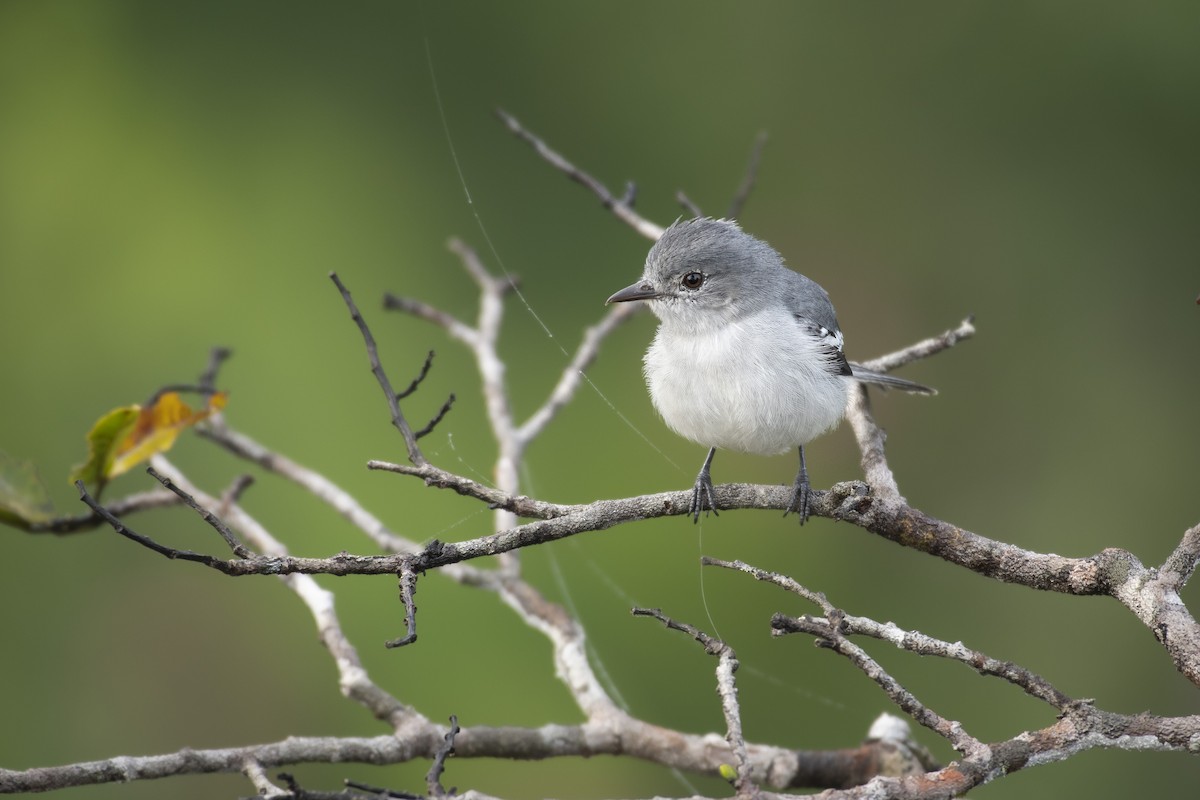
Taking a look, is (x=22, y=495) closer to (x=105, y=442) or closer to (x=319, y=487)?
(x=105, y=442)

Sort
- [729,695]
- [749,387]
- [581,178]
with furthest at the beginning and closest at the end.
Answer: [581,178], [749,387], [729,695]

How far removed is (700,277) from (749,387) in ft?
1.30

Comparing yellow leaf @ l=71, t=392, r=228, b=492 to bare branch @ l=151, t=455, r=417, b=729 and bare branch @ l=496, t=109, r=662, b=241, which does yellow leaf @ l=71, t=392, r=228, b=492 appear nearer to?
bare branch @ l=151, t=455, r=417, b=729

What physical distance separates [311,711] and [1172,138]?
10.9ft

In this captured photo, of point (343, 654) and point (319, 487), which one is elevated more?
point (319, 487)

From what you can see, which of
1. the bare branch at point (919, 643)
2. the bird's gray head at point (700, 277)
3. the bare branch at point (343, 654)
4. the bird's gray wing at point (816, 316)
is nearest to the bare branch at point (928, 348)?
the bird's gray wing at point (816, 316)

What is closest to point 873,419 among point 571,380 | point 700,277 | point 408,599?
point 700,277

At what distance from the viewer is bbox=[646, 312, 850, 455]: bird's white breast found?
2.43 m

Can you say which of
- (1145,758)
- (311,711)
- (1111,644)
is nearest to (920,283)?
(1111,644)

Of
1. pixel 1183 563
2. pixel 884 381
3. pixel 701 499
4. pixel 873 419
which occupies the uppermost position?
pixel 884 381

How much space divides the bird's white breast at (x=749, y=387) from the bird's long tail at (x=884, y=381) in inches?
7.0

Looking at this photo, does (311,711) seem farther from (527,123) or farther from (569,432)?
(527,123)

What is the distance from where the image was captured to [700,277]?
2725mm

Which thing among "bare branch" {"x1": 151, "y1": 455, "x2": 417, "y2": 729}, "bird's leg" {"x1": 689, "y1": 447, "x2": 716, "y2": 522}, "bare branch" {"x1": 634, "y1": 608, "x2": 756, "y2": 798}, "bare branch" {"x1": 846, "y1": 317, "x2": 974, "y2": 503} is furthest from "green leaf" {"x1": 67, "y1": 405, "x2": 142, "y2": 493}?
"bare branch" {"x1": 846, "y1": 317, "x2": 974, "y2": 503}
